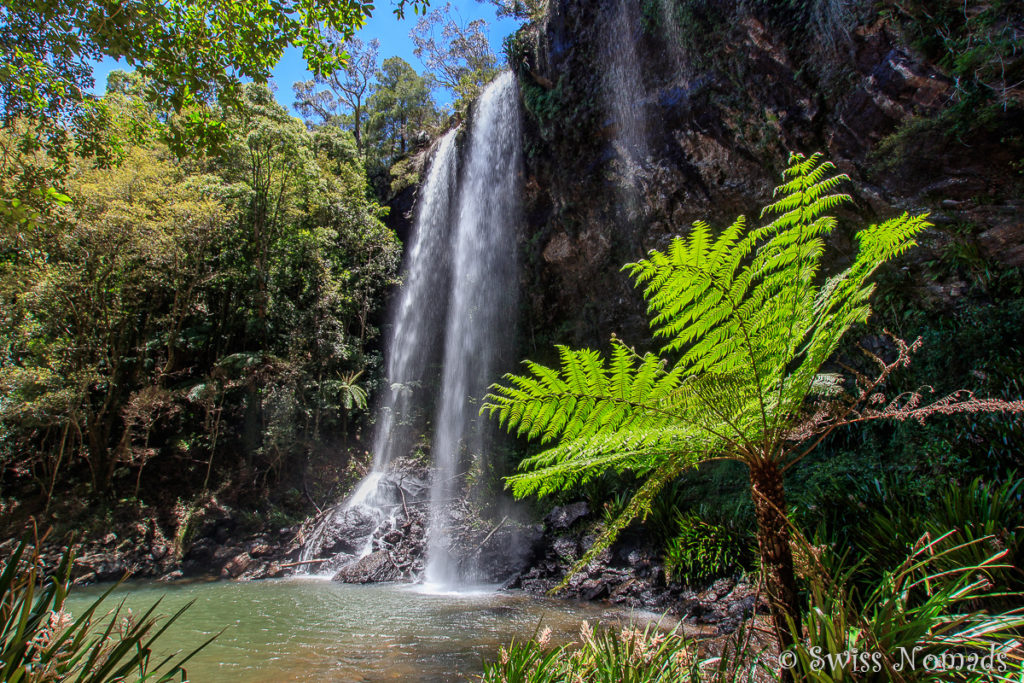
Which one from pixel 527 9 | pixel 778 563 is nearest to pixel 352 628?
pixel 778 563

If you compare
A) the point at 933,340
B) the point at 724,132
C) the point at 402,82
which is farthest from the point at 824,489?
the point at 402,82

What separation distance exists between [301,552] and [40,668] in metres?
9.67

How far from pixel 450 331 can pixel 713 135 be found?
721cm

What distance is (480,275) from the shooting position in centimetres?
1143

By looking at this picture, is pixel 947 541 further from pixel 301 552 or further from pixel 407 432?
pixel 407 432

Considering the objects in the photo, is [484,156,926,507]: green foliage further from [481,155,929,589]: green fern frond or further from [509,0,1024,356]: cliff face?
[509,0,1024,356]: cliff face

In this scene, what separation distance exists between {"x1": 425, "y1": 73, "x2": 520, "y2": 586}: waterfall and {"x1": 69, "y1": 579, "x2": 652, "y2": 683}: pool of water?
3.85 metres

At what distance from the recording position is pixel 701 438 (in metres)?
2.05

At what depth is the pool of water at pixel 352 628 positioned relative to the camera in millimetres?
3967

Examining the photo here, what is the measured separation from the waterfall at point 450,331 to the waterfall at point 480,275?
0.08ft

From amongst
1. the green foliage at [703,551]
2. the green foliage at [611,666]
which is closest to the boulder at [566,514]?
the green foliage at [703,551]

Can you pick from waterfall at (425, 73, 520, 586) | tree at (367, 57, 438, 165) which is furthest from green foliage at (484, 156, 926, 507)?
tree at (367, 57, 438, 165)

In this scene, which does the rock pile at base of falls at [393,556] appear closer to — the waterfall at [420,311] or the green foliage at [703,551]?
the waterfall at [420,311]

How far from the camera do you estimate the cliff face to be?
5512mm
